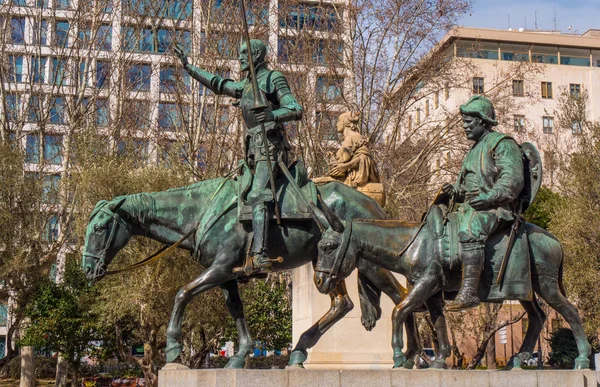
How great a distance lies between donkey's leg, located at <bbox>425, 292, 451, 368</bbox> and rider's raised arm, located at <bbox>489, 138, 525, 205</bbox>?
1.44m

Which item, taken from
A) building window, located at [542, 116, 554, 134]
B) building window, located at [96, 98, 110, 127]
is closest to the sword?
building window, located at [96, 98, 110, 127]

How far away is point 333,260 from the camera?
28.5 feet

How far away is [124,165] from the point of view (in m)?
28.5

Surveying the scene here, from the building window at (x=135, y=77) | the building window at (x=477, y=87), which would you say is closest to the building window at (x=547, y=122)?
the building window at (x=477, y=87)

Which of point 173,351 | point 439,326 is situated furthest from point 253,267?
point 439,326

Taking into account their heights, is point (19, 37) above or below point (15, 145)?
above

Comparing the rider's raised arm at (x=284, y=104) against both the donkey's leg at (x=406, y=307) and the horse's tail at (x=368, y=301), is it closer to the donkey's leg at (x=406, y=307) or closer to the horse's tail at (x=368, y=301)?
the horse's tail at (x=368, y=301)

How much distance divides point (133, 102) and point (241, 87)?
28408mm

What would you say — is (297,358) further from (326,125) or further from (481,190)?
(326,125)

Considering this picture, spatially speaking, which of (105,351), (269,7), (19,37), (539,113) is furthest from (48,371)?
(539,113)

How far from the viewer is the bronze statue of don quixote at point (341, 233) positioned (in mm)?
8656

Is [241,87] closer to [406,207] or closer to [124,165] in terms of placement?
[124,165]

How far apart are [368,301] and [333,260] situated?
6.59 feet

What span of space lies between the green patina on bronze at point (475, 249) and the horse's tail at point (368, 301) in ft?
4.45
